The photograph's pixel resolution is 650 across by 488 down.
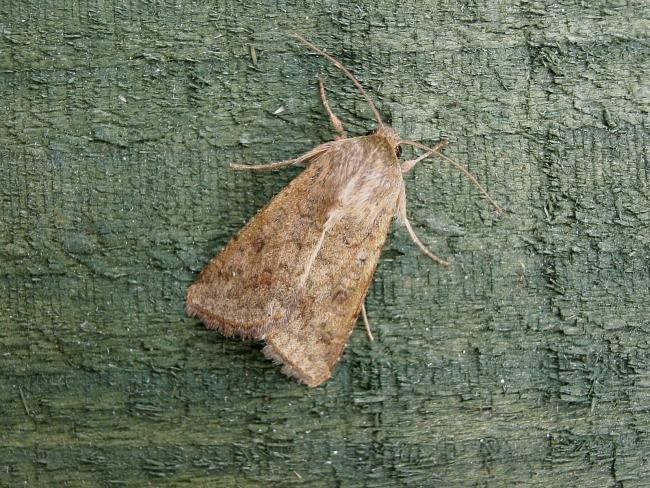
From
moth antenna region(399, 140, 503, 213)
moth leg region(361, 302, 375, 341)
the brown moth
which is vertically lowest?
moth leg region(361, 302, 375, 341)

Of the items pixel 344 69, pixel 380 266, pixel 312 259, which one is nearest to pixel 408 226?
pixel 380 266

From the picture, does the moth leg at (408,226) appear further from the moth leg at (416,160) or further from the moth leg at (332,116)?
the moth leg at (332,116)

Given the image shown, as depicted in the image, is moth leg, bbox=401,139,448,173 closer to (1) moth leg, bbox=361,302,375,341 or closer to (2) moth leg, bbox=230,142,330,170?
(2) moth leg, bbox=230,142,330,170

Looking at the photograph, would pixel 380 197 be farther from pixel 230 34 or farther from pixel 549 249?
pixel 230 34

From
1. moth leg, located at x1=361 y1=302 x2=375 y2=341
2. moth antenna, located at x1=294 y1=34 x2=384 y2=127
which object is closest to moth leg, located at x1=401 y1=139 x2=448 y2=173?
moth antenna, located at x1=294 y1=34 x2=384 y2=127

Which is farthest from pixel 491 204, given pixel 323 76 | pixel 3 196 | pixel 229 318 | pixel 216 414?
pixel 3 196

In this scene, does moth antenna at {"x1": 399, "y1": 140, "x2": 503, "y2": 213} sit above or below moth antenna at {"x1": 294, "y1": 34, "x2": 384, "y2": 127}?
below
